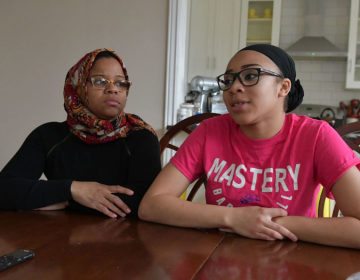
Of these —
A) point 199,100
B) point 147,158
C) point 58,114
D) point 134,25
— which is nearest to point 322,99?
point 199,100

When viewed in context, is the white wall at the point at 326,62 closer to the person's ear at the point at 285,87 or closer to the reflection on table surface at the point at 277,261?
the person's ear at the point at 285,87

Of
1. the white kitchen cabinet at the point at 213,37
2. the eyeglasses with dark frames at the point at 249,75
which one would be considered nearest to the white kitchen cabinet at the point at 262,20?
the white kitchen cabinet at the point at 213,37

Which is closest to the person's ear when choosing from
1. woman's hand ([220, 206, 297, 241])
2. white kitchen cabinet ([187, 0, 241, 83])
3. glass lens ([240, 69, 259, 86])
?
glass lens ([240, 69, 259, 86])

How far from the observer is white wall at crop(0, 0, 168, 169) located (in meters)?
2.73

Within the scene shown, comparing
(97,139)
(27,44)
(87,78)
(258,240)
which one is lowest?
(258,240)

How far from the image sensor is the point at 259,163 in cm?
121

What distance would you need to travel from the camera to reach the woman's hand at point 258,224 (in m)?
0.96

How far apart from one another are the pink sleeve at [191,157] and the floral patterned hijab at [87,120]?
296 mm

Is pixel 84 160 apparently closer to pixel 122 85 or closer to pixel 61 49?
pixel 122 85

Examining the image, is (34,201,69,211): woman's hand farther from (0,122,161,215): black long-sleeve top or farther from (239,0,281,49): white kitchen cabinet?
(239,0,281,49): white kitchen cabinet

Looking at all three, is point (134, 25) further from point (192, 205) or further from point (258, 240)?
point (258, 240)

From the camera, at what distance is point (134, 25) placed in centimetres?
273

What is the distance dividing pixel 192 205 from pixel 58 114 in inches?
84.2

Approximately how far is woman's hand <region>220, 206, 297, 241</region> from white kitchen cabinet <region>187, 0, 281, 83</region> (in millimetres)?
2572
